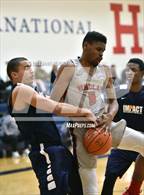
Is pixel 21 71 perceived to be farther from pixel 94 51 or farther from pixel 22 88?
pixel 94 51

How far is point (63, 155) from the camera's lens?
11.0 ft

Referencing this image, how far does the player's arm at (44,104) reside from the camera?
10.4 ft

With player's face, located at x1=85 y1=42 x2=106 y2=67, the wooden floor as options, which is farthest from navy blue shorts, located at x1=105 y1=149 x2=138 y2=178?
player's face, located at x1=85 y1=42 x2=106 y2=67

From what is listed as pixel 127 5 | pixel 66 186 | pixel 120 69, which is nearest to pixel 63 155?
pixel 66 186

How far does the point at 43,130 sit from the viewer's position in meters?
3.34

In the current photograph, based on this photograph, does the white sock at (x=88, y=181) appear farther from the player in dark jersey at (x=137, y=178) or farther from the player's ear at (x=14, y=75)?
the player in dark jersey at (x=137, y=178)

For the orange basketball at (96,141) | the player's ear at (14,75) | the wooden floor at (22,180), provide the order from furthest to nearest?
1. the wooden floor at (22,180)
2. the player's ear at (14,75)
3. the orange basketball at (96,141)

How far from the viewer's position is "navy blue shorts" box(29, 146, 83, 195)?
320 centimetres

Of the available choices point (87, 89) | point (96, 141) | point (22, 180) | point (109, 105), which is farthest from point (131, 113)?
point (22, 180)

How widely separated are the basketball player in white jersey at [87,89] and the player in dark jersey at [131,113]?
2.54 ft

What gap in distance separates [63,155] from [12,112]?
59 centimetres

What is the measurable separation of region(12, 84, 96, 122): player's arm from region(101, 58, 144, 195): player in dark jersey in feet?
4.10

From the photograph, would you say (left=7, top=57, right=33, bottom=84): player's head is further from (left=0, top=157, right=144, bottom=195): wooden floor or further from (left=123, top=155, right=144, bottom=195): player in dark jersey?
(left=0, top=157, right=144, bottom=195): wooden floor

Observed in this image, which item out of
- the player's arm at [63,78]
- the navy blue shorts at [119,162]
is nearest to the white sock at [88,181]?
the player's arm at [63,78]
